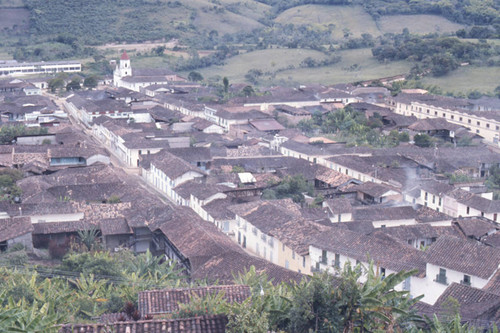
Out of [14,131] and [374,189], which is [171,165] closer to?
[374,189]

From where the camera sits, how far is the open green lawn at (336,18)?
302 ft

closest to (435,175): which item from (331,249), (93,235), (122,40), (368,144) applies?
(368,144)

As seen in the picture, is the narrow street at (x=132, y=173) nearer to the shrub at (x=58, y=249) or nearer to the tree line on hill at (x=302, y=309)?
the shrub at (x=58, y=249)

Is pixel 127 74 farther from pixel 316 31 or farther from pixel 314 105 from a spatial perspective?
pixel 316 31

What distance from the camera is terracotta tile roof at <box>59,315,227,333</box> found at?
32.0ft

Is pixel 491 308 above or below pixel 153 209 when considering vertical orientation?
above

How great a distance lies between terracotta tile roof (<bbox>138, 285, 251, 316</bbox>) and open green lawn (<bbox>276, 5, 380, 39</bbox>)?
80536 millimetres

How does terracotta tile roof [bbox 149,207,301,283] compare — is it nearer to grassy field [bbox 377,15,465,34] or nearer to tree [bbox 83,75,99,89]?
tree [bbox 83,75,99,89]

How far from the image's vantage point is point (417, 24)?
9012cm

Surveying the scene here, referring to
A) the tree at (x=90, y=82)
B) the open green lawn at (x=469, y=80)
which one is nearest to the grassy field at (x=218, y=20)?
the tree at (x=90, y=82)

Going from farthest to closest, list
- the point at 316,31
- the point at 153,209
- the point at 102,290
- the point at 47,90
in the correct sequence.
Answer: the point at 316,31, the point at 47,90, the point at 153,209, the point at 102,290

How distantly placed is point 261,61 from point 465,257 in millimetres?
58350

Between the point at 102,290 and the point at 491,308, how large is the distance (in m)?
8.40

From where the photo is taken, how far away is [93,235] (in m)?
21.4
